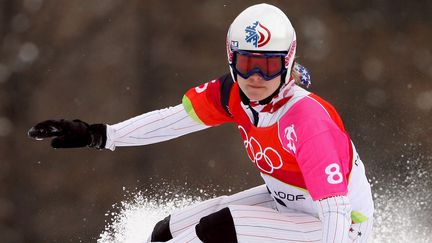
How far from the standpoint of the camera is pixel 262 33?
2662mm

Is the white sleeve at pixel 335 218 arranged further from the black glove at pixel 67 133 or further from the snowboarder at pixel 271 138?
the black glove at pixel 67 133

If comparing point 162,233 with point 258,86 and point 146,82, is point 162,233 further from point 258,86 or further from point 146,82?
point 146,82

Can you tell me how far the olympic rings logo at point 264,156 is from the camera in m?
2.83

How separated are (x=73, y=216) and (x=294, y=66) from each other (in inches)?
125

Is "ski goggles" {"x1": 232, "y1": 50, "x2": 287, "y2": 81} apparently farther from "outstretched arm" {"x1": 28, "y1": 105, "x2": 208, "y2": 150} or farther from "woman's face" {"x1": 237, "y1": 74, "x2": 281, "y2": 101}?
"outstretched arm" {"x1": 28, "y1": 105, "x2": 208, "y2": 150}

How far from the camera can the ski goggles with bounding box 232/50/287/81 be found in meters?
2.68

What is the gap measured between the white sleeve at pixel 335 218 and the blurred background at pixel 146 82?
3.08 metres

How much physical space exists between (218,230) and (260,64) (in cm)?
59

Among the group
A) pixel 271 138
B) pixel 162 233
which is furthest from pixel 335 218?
pixel 162 233

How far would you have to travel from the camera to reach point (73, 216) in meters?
5.66

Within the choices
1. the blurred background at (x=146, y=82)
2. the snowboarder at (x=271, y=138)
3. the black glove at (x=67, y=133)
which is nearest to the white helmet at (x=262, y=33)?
the snowboarder at (x=271, y=138)

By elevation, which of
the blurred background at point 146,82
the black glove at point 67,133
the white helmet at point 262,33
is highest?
the white helmet at point 262,33

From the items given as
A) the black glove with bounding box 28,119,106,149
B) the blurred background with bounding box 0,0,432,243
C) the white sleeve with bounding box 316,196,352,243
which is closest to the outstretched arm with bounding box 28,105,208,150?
the black glove with bounding box 28,119,106,149

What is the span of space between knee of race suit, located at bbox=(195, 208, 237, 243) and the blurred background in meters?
2.81
